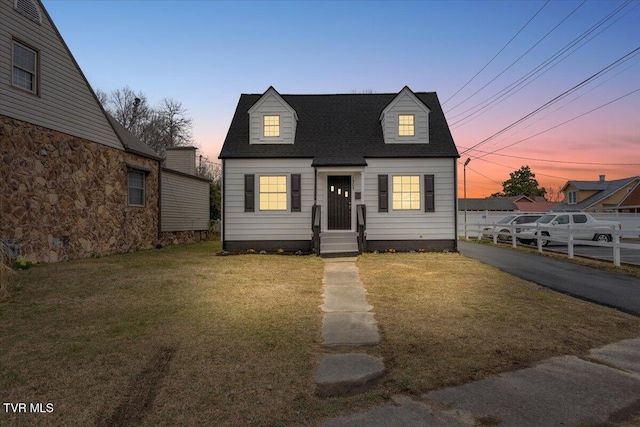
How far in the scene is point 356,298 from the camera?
6.79 meters

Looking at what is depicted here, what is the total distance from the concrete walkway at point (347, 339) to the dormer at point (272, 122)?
27.0ft

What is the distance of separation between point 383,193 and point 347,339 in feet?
33.2

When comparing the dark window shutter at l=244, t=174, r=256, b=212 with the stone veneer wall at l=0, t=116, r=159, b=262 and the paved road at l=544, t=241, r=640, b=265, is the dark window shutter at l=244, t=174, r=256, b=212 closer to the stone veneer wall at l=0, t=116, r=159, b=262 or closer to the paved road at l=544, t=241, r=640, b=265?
the stone veneer wall at l=0, t=116, r=159, b=262

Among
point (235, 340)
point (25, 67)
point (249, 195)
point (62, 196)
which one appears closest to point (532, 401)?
point (235, 340)

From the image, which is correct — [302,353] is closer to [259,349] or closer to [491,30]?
[259,349]

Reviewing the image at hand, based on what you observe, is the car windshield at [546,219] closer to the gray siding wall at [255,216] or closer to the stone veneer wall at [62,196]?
the gray siding wall at [255,216]

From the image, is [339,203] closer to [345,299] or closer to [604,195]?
[345,299]

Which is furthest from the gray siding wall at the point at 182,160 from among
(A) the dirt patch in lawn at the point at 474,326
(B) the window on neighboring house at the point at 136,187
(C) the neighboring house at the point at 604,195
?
(C) the neighboring house at the point at 604,195

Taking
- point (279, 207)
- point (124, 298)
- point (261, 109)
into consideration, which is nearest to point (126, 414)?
point (124, 298)

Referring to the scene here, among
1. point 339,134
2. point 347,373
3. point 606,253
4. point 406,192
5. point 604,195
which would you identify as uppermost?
point 339,134

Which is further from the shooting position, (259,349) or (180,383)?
(259,349)

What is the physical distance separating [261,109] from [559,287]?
1201cm

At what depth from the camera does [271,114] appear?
579 inches

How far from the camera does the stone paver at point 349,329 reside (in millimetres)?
4504
